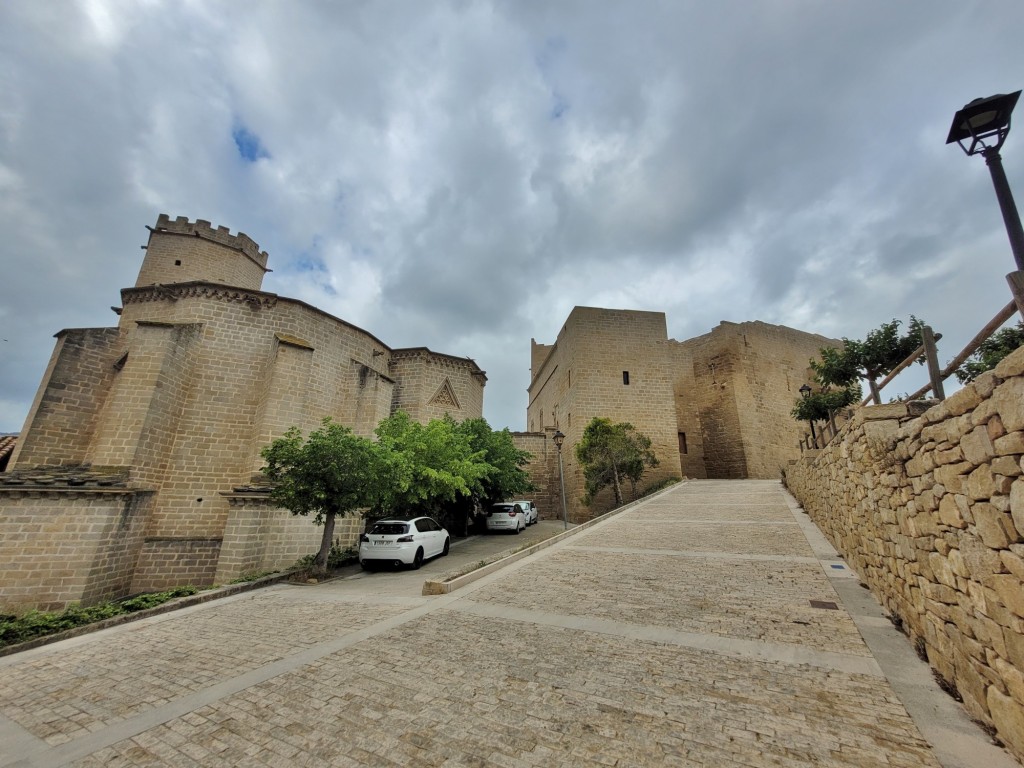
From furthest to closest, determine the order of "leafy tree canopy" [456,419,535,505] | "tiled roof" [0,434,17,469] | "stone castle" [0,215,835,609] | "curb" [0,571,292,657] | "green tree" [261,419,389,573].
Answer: "leafy tree canopy" [456,419,535,505] → "tiled roof" [0,434,17,469] → "stone castle" [0,215,835,609] → "green tree" [261,419,389,573] → "curb" [0,571,292,657]

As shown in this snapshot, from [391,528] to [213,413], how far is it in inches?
341

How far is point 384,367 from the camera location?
20906 millimetres

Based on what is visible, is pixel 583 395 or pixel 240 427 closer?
pixel 240 427

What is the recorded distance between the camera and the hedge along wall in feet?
7.38

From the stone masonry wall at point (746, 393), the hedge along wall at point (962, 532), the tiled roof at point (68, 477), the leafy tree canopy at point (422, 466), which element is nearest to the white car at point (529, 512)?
the leafy tree canopy at point (422, 466)

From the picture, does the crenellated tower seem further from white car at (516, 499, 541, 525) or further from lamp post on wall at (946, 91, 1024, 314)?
lamp post on wall at (946, 91, 1024, 314)

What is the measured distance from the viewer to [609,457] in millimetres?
20062

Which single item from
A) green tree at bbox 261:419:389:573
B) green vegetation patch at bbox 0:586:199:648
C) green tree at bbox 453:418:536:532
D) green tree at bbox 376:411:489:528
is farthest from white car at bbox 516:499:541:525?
green vegetation patch at bbox 0:586:199:648

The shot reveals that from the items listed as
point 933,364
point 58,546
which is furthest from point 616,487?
point 58,546

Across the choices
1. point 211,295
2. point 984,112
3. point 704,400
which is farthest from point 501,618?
point 704,400

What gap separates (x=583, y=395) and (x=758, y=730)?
2149cm

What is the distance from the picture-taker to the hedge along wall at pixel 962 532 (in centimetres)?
225

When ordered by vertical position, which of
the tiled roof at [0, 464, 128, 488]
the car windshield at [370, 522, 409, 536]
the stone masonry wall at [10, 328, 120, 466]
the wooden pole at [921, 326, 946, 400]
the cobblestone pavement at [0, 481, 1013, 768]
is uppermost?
the stone masonry wall at [10, 328, 120, 466]

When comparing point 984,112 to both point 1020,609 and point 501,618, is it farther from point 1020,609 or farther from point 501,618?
point 501,618
